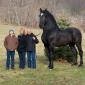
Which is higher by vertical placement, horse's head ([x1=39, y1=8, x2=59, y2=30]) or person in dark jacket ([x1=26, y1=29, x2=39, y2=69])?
horse's head ([x1=39, y1=8, x2=59, y2=30])

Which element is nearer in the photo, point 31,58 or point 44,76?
point 44,76

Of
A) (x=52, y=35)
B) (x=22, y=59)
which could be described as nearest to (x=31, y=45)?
(x=22, y=59)

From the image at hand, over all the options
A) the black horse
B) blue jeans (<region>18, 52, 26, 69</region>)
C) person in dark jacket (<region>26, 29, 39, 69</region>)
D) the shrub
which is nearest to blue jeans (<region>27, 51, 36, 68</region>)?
person in dark jacket (<region>26, 29, 39, 69</region>)

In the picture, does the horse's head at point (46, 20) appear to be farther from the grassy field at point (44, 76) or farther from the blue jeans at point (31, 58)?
the grassy field at point (44, 76)

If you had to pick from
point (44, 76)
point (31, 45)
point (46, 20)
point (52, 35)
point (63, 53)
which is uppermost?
point (46, 20)

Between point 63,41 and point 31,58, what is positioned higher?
point 63,41

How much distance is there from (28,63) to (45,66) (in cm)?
94

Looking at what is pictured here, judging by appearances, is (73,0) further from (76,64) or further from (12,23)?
(76,64)

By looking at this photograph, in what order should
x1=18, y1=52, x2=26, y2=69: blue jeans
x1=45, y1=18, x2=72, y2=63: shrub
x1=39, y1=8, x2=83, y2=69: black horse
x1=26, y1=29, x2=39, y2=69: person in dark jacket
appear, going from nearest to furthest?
x1=26, y1=29, x2=39, y2=69: person in dark jacket → x1=18, y1=52, x2=26, y2=69: blue jeans → x1=39, y1=8, x2=83, y2=69: black horse → x1=45, y1=18, x2=72, y2=63: shrub

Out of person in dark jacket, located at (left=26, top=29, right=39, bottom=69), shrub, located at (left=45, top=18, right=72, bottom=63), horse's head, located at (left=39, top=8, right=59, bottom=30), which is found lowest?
shrub, located at (left=45, top=18, right=72, bottom=63)

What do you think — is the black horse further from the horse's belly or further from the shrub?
the shrub

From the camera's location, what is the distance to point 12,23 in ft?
171

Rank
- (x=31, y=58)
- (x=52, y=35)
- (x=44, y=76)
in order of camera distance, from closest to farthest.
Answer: (x=44, y=76)
(x=31, y=58)
(x=52, y=35)

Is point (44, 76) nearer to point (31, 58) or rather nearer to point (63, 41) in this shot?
point (31, 58)
